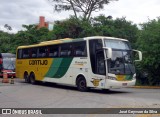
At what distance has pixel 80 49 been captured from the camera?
21.8 metres

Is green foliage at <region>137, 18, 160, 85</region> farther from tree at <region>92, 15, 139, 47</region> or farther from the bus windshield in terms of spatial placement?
→ tree at <region>92, 15, 139, 47</region>

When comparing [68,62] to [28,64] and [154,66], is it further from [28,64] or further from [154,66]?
[154,66]

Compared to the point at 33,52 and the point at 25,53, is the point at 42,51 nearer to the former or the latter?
Answer: the point at 33,52

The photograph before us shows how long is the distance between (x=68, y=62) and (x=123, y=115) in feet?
39.5

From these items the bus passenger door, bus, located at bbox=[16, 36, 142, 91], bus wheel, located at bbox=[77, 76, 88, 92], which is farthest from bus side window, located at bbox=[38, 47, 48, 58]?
the bus passenger door

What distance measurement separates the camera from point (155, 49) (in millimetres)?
27844

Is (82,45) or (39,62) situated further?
(39,62)

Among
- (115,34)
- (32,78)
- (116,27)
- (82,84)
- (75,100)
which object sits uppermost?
(116,27)

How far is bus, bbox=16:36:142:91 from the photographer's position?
20.0m

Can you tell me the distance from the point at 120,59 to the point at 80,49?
9.44 feet

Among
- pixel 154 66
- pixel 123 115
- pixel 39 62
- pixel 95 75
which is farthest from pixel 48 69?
pixel 123 115

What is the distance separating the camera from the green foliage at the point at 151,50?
27.8 metres

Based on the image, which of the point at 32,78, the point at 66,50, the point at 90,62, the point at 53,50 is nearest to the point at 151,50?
the point at 66,50

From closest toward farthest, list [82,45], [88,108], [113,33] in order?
[88,108] → [82,45] → [113,33]
